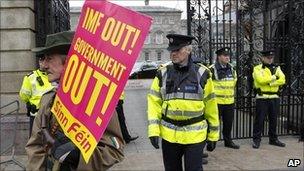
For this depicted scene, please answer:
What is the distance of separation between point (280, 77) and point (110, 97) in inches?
293

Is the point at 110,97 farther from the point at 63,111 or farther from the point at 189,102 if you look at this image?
the point at 189,102

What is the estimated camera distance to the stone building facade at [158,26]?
40875mm

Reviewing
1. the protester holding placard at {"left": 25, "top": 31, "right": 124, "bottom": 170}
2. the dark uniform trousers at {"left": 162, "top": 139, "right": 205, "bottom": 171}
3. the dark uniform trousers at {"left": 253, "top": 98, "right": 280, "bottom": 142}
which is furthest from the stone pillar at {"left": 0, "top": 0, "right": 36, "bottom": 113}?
the protester holding placard at {"left": 25, "top": 31, "right": 124, "bottom": 170}

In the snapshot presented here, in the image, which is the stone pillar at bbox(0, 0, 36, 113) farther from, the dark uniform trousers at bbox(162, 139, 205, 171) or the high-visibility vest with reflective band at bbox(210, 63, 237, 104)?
the dark uniform trousers at bbox(162, 139, 205, 171)

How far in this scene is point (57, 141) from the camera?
286cm

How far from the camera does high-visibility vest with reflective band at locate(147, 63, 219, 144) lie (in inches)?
208

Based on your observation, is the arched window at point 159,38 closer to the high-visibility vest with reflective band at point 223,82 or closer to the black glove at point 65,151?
the high-visibility vest with reflective band at point 223,82

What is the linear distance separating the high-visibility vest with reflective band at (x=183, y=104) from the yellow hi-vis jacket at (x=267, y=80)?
4099 mm

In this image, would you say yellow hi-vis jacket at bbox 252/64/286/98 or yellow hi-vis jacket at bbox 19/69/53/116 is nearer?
yellow hi-vis jacket at bbox 19/69/53/116

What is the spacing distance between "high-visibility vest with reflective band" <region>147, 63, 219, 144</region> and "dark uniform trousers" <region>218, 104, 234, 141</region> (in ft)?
12.7

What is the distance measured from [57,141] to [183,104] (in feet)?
8.44

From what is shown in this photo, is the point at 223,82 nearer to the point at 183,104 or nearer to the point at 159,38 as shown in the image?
the point at 183,104

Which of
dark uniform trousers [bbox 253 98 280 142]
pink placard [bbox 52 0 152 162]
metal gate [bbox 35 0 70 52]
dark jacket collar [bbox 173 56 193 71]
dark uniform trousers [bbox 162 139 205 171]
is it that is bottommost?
dark uniform trousers [bbox 253 98 280 142]

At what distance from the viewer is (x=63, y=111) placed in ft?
8.96
